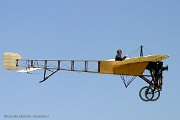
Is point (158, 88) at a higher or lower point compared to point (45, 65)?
lower

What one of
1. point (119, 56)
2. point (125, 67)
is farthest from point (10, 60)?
point (125, 67)

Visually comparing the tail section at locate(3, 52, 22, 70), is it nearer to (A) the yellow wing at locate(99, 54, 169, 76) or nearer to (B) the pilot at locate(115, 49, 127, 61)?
(A) the yellow wing at locate(99, 54, 169, 76)

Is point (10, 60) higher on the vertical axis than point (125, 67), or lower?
higher

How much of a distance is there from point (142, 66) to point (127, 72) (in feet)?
3.64

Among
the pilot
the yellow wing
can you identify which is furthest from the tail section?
the pilot

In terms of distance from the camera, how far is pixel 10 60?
27.7 metres

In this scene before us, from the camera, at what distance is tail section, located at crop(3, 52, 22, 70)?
2744cm

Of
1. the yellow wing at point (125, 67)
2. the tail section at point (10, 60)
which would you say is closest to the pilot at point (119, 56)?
the yellow wing at point (125, 67)

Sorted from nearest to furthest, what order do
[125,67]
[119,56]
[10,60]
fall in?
[125,67] < [119,56] < [10,60]

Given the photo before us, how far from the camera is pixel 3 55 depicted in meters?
27.7

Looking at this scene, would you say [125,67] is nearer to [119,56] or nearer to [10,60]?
[119,56]

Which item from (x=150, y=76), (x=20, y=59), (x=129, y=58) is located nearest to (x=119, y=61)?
(x=129, y=58)

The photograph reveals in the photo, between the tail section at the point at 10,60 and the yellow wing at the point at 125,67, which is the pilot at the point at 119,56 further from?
the tail section at the point at 10,60

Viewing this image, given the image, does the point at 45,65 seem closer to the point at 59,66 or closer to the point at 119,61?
the point at 59,66
